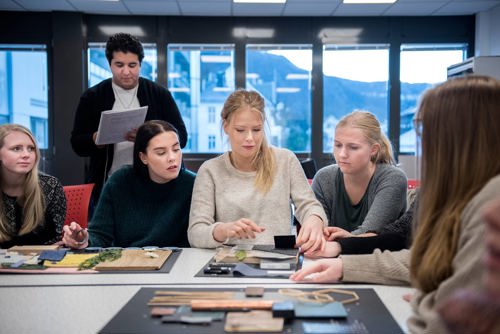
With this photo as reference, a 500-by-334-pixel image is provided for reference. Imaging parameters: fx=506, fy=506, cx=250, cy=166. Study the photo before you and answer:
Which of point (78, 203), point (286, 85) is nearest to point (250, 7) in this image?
point (286, 85)

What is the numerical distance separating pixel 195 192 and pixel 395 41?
5.29 m

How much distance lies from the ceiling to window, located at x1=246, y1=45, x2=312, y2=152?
511 mm

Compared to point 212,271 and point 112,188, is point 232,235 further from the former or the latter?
point 112,188

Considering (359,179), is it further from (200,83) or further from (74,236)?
(200,83)

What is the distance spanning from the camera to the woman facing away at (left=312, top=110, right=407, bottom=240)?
210cm

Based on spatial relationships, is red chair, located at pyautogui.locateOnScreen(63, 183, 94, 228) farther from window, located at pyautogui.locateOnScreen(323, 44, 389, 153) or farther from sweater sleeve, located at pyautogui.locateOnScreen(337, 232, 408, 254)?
window, located at pyautogui.locateOnScreen(323, 44, 389, 153)

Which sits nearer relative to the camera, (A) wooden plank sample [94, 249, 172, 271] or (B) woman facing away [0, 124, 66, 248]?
(A) wooden plank sample [94, 249, 172, 271]

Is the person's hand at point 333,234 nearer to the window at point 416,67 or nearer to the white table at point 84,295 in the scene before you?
the white table at point 84,295

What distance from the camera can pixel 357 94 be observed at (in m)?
6.77

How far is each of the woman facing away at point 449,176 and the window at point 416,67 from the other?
5999 millimetres

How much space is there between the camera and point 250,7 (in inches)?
241

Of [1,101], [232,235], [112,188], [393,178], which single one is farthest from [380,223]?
[1,101]

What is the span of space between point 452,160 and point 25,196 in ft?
6.04

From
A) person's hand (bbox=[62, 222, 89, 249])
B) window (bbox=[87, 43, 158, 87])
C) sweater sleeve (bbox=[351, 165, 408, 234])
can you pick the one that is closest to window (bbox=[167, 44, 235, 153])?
window (bbox=[87, 43, 158, 87])
